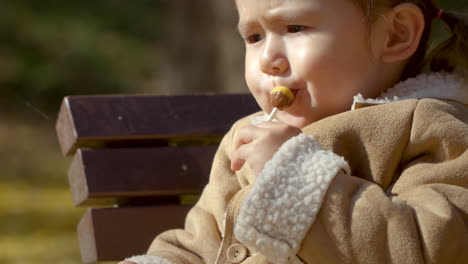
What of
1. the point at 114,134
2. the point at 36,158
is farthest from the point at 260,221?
the point at 36,158

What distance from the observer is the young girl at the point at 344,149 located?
5.85ft

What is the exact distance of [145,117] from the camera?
2.76 meters

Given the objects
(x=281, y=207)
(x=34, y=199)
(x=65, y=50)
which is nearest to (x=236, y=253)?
(x=281, y=207)

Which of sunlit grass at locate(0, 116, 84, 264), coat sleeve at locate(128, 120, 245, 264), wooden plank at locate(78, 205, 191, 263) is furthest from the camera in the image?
sunlit grass at locate(0, 116, 84, 264)

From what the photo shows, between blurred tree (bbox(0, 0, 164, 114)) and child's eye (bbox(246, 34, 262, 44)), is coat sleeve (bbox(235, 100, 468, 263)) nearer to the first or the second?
child's eye (bbox(246, 34, 262, 44))

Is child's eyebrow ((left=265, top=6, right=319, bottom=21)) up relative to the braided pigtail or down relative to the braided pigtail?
up

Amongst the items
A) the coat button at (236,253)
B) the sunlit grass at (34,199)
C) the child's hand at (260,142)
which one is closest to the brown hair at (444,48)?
the child's hand at (260,142)

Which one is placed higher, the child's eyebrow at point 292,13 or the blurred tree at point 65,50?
the child's eyebrow at point 292,13

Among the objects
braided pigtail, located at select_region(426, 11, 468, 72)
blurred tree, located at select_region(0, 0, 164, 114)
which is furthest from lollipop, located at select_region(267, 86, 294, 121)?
blurred tree, located at select_region(0, 0, 164, 114)

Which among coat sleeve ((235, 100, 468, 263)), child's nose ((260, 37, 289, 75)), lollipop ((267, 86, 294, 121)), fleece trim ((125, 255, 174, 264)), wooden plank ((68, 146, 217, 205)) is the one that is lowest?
wooden plank ((68, 146, 217, 205))

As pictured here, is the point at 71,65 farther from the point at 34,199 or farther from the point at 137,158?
the point at 137,158

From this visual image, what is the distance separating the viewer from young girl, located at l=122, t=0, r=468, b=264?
1.78 metres

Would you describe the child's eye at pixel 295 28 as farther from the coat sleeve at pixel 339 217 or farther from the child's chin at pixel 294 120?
the coat sleeve at pixel 339 217

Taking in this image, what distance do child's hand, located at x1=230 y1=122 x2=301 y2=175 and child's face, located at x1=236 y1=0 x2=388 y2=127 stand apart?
146mm
